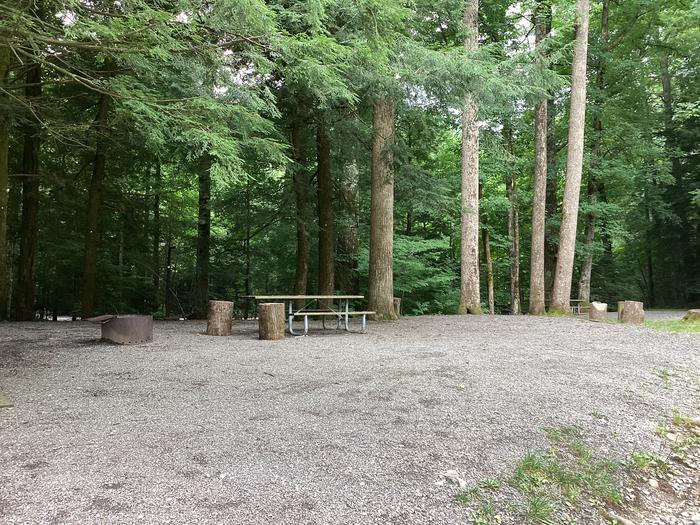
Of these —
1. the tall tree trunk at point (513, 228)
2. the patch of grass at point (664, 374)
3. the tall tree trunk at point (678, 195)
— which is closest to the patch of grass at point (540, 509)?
the patch of grass at point (664, 374)

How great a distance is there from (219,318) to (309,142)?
5.88 m

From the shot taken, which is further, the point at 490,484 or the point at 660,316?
the point at 660,316

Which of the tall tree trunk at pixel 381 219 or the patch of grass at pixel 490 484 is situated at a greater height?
the tall tree trunk at pixel 381 219

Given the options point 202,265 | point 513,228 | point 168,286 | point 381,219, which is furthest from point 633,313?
point 168,286

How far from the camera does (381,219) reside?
33.1 ft

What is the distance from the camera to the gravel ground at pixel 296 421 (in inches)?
92.2

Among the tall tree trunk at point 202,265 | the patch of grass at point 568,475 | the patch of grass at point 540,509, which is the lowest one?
the patch of grass at point 540,509

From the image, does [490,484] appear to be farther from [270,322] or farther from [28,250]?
[28,250]

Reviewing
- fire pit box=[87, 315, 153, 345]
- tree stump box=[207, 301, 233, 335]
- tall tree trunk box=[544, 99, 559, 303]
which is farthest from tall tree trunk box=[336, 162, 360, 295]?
tall tree trunk box=[544, 99, 559, 303]

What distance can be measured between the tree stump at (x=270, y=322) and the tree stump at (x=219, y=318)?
1.00 metres

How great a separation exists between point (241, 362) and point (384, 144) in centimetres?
614

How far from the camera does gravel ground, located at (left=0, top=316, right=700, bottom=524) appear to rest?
234cm

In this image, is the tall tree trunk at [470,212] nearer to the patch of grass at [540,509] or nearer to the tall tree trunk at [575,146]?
the tall tree trunk at [575,146]

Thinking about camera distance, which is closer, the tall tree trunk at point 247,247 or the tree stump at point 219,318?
the tree stump at point 219,318
